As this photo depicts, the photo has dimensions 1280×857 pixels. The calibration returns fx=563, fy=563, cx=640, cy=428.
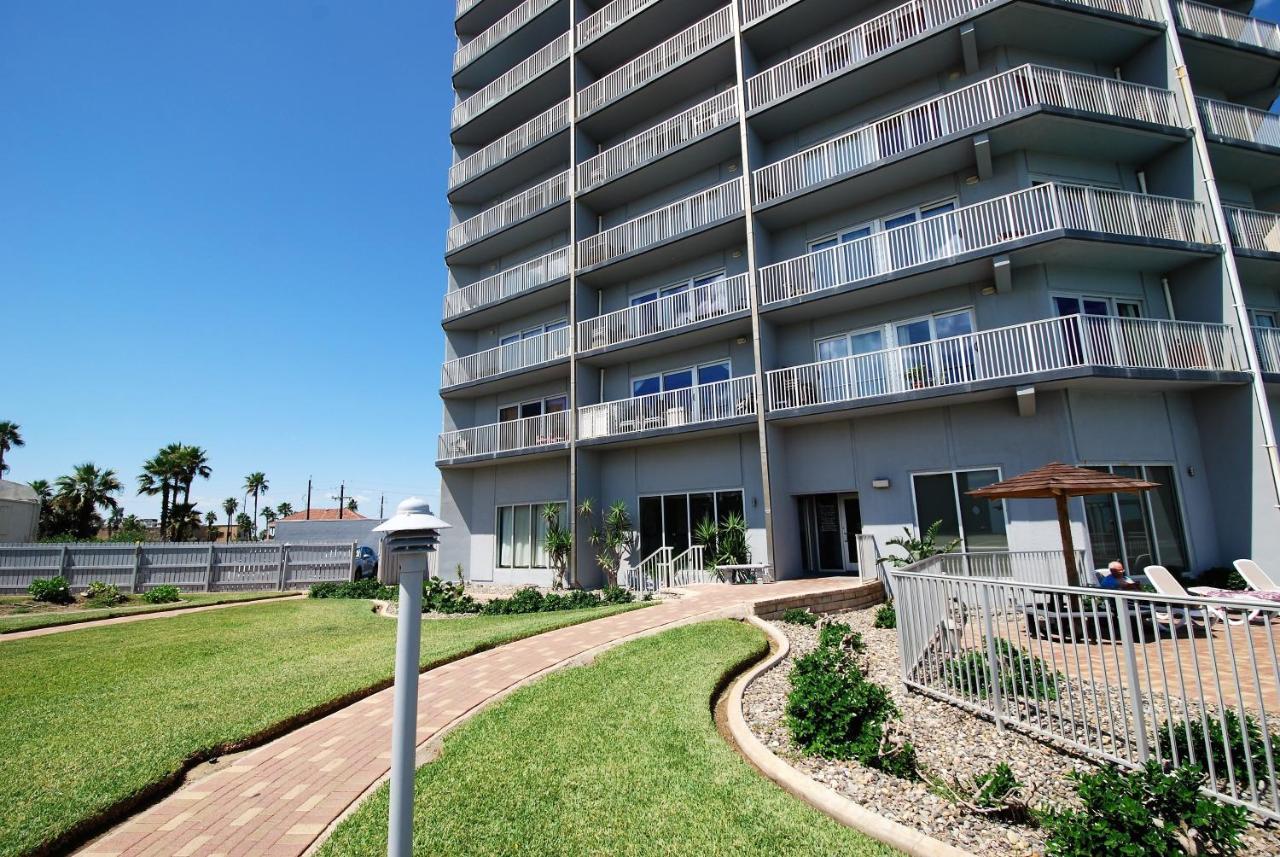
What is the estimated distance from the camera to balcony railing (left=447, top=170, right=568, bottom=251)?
789 inches

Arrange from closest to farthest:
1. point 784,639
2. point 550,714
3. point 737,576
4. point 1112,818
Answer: point 1112,818, point 550,714, point 784,639, point 737,576

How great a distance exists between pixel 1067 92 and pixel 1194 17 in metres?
5.53

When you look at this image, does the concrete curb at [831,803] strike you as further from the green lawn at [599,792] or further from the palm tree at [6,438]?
the palm tree at [6,438]

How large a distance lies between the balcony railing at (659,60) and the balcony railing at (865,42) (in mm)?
2152

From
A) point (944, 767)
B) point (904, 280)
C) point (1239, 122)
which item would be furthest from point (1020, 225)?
point (944, 767)

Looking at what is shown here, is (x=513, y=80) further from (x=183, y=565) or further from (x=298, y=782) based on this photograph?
(x=298, y=782)

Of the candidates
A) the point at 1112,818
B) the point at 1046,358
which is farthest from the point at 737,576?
the point at 1112,818

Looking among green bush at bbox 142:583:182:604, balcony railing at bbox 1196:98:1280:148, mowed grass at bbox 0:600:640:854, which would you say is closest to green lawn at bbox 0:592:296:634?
green bush at bbox 142:583:182:604

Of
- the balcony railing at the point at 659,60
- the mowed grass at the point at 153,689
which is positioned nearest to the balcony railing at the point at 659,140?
the balcony railing at the point at 659,60

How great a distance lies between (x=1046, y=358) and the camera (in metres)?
11.6

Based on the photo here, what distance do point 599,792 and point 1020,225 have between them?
1389 cm

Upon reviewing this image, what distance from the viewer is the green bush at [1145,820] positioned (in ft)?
8.93

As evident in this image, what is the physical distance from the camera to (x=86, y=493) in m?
41.9

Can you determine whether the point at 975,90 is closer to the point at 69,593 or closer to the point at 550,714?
the point at 550,714
